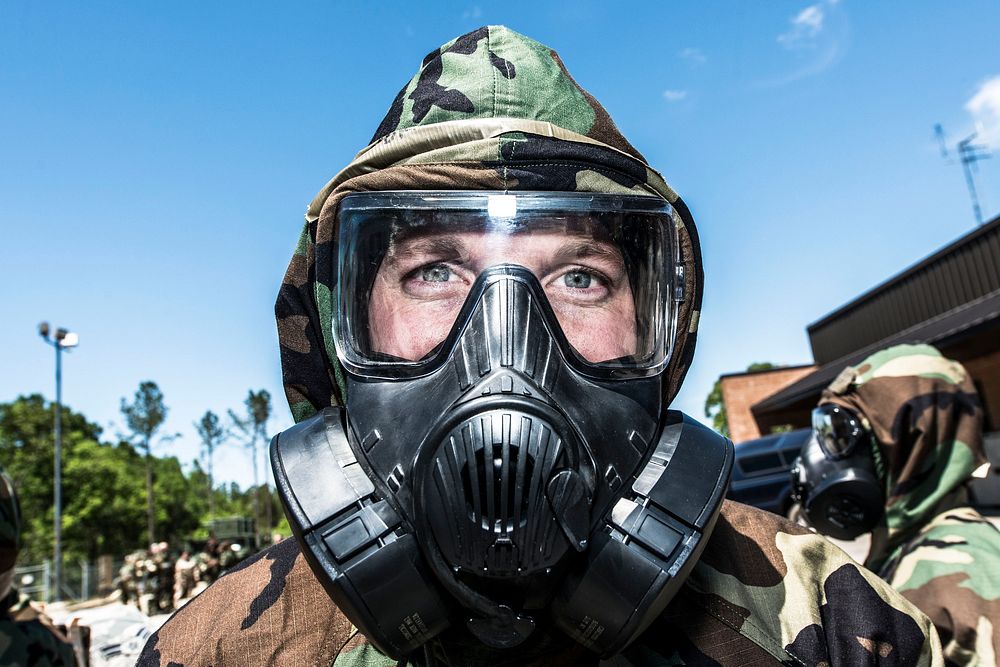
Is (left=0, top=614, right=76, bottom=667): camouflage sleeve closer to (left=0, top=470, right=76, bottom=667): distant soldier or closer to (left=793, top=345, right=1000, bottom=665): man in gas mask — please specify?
(left=0, top=470, right=76, bottom=667): distant soldier

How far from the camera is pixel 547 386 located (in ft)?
4.97

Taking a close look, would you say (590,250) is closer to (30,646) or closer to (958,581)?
(958,581)

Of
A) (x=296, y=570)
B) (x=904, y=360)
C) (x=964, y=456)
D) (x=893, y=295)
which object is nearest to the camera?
(x=296, y=570)

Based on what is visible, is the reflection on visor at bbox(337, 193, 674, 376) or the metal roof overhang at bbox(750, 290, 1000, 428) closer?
the reflection on visor at bbox(337, 193, 674, 376)

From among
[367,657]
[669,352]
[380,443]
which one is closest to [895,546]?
[669,352]

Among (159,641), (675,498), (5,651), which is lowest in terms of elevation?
(5,651)

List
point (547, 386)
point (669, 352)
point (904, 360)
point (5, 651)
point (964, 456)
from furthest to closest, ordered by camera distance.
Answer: point (904, 360) → point (964, 456) → point (5, 651) → point (669, 352) → point (547, 386)

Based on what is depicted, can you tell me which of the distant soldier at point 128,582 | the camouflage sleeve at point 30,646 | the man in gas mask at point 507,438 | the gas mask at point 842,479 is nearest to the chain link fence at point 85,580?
the distant soldier at point 128,582

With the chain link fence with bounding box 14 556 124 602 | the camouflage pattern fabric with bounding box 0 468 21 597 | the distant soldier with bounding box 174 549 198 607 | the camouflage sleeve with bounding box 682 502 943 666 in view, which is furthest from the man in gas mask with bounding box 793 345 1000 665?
the chain link fence with bounding box 14 556 124 602

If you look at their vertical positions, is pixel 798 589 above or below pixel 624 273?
below

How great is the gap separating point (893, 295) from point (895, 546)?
921 inches

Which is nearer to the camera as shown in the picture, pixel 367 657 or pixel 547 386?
pixel 547 386

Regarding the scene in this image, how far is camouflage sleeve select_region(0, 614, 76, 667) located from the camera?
11.2 ft

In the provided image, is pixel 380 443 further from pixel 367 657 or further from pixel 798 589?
pixel 798 589
